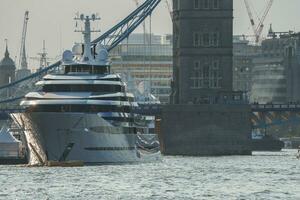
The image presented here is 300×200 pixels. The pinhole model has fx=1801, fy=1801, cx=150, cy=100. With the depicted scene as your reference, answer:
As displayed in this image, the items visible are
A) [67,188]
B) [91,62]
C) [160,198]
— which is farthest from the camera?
[91,62]

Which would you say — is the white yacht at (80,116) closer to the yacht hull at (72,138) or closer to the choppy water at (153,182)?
the yacht hull at (72,138)

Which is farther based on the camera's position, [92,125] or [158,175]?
[92,125]

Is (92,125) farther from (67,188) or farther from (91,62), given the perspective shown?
(67,188)

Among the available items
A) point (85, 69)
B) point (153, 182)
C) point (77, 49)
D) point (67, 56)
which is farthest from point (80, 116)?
point (153, 182)

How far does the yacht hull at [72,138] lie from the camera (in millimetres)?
167250

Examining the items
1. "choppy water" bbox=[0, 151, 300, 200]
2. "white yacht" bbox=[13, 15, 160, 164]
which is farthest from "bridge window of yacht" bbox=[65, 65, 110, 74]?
"choppy water" bbox=[0, 151, 300, 200]

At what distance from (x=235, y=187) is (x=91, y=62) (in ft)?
148

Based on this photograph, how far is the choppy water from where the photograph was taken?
12465cm

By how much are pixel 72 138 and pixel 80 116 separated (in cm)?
248

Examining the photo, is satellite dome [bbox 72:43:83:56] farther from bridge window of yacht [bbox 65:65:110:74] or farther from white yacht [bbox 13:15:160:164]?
bridge window of yacht [bbox 65:65:110:74]

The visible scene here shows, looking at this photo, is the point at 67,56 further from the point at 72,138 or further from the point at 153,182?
the point at 153,182

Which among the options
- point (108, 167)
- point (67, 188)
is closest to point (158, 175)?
point (108, 167)

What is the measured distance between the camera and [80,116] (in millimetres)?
166750

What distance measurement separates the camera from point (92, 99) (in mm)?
170000
